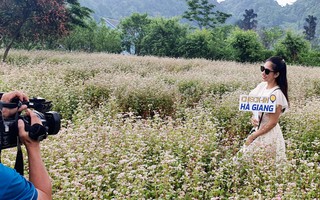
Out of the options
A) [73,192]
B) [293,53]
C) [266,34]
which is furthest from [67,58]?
[266,34]

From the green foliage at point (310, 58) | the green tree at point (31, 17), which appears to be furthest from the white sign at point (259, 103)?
the green foliage at point (310, 58)

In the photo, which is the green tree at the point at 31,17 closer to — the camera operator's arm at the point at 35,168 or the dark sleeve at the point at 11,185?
the camera operator's arm at the point at 35,168

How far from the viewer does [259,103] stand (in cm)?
365

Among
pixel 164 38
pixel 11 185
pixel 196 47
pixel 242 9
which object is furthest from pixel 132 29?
pixel 242 9

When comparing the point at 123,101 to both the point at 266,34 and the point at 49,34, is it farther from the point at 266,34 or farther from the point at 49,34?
the point at 266,34

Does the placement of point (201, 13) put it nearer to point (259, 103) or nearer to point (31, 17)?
point (31, 17)

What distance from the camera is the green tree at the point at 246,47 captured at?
23.2m

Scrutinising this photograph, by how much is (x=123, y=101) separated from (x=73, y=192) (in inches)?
166

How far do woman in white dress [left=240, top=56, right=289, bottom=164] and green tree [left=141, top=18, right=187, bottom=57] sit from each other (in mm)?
21596

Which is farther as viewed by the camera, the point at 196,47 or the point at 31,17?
the point at 196,47

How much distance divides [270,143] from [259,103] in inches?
16.9

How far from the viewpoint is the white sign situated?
140 inches

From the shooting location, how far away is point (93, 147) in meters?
3.78

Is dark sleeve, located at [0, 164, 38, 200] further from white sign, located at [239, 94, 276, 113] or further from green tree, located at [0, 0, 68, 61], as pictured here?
green tree, located at [0, 0, 68, 61]
